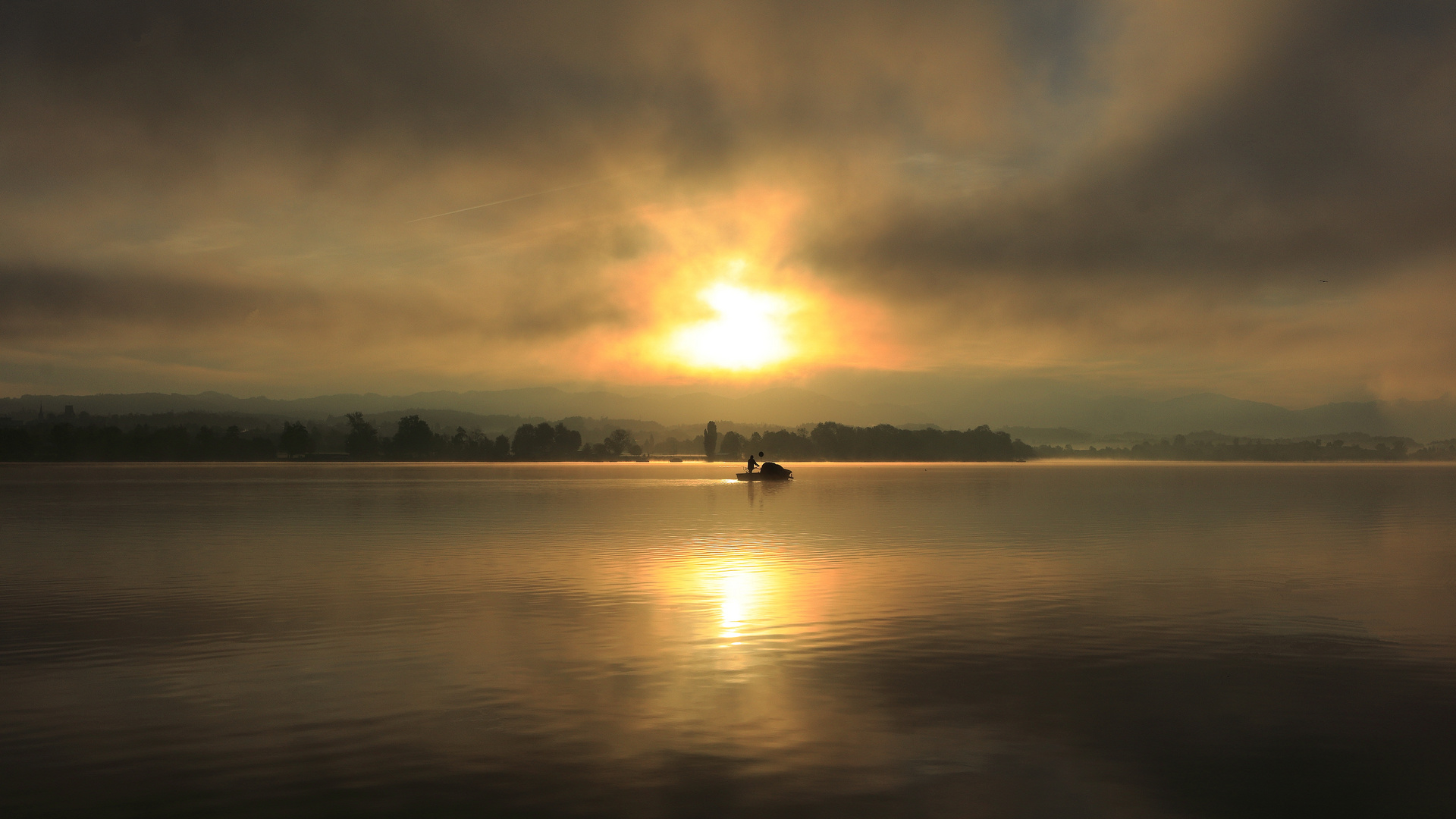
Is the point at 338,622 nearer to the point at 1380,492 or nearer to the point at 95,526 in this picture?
the point at 95,526

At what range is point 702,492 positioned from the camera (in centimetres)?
12256

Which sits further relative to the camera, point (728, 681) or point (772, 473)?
point (772, 473)

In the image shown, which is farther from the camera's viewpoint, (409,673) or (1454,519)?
(1454,519)

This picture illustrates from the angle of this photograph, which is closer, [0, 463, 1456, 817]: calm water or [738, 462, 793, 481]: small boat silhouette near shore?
[0, 463, 1456, 817]: calm water

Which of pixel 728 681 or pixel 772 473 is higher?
pixel 772 473

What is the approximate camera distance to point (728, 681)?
20.2 meters

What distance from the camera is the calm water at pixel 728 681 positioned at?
1395 centimetres

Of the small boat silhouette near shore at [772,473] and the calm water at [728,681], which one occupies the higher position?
the small boat silhouette near shore at [772,473]

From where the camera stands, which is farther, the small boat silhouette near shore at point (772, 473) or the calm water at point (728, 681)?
the small boat silhouette near shore at point (772, 473)

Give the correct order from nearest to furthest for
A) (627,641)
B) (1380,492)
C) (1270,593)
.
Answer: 1. (627,641)
2. (1270,593)
3. (1380,492)

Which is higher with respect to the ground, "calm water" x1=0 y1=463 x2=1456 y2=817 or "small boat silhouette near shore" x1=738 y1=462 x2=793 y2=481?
"small boat silhouette near shore" x1=738 y1=462 x2=793 y2=481

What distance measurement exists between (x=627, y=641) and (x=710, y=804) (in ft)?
37.2

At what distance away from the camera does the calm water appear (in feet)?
45.8

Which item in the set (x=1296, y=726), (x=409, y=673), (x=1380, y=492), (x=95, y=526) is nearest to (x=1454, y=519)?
(x=1380, y=492)
